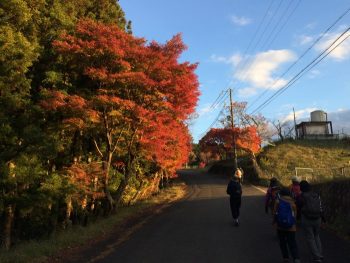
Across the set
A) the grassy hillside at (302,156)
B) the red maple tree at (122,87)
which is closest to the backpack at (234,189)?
the red maple tree at (122,87)

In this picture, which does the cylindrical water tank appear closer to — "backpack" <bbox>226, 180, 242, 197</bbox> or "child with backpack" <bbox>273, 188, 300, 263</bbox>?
"backpack" <bbox>226, 180, 242, 197</bbox>

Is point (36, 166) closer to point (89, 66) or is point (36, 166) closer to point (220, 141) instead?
point (89, 66)

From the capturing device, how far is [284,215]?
28.8 feet

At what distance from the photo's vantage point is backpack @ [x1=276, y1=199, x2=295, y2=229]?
342 inches

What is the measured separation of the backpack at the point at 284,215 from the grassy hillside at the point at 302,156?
31186mm

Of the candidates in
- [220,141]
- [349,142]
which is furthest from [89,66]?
[349,142]

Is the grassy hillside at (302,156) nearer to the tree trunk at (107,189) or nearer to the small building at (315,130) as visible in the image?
the small building at (315,130)

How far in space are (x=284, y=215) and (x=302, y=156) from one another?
41.0m

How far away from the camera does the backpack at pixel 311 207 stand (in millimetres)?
8531

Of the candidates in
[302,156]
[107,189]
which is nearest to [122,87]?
[107,189]

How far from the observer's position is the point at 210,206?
20.1 m

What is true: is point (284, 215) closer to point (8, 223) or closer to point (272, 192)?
point (272, 192)

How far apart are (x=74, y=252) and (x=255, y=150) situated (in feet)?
133

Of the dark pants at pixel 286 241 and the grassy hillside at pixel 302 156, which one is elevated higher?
the grassy hillside at pixel 302 156
